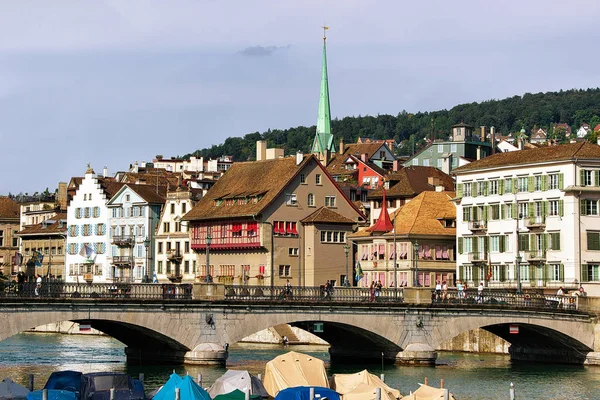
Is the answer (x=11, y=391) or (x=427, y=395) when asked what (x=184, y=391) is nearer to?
(x=11, y=391)

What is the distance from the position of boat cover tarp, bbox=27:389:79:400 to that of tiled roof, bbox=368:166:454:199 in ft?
269

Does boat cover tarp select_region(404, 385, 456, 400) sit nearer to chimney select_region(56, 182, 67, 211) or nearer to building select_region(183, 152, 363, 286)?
building select_region(183, 152, 363, 286)

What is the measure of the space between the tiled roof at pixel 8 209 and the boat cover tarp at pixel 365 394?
133 m

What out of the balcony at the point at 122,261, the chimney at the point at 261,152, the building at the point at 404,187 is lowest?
the balcony at the point at 122,261

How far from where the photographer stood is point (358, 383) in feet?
201

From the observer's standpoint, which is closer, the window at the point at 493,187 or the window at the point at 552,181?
the window at the point at 552,181

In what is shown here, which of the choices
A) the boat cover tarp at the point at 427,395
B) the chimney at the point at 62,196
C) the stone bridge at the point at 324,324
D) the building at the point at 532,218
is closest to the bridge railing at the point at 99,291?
the stone bridge at the point at 324,324

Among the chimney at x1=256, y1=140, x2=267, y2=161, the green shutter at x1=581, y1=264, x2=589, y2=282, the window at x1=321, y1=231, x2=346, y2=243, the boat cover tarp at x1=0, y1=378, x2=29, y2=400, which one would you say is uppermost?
the chimney at x1=256, y1=140, x2=267, y2=161

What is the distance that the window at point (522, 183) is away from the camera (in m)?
112

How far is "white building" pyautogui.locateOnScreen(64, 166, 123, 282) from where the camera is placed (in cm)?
15875

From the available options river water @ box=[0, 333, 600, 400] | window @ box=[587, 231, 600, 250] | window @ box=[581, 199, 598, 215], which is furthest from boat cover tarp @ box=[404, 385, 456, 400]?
window @ box=[581, 199, 598, 215]

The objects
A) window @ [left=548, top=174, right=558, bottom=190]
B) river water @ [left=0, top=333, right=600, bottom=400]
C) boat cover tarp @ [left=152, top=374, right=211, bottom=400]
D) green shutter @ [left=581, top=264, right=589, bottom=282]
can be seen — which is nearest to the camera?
→ boat cover tarp @ [left=152, top=374, right=211, bottom=400]

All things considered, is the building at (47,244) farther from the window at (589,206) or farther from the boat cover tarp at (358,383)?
the boat cover tarp at (358,383)

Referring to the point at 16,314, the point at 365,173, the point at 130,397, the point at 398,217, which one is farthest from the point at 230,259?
the point at 130,397
